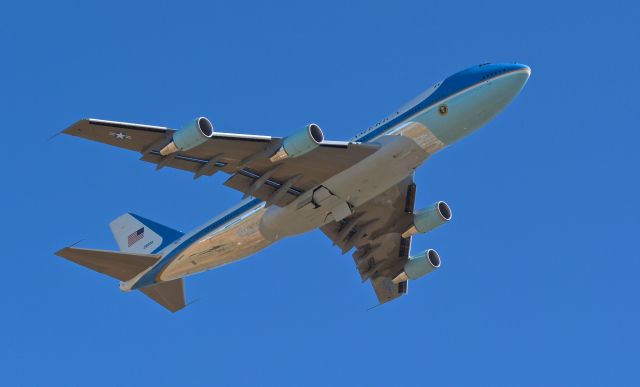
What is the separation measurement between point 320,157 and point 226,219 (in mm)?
7564

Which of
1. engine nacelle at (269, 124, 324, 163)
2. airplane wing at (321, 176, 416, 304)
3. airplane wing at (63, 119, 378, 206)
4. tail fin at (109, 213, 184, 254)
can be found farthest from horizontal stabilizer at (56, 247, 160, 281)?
engine nacelle at (269, 124, 324, 163)

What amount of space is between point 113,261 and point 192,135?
13449 mm

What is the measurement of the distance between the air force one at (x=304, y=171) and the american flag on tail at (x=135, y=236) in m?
3.07

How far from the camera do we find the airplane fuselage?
155 ft

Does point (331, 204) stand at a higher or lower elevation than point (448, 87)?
lower

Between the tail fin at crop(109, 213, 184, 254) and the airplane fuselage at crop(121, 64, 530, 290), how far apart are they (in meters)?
5.84

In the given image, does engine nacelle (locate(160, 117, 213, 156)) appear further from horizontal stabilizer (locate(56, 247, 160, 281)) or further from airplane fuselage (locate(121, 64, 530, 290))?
horizontal stabilizer (locate(56, 247, 160, 281))

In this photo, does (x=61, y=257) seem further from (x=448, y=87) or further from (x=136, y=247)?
A: (x=448, y=87)

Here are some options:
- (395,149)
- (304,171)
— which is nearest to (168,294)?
(304,171)

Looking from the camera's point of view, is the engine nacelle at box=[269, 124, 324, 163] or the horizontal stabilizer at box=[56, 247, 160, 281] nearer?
the engine nacelle at box=[269, 124, 324, 163]

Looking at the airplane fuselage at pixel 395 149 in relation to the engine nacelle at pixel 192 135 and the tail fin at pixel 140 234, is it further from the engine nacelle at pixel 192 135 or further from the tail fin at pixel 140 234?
the engine nacelle at pixel 192 135

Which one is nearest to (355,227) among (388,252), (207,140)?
(388,252)

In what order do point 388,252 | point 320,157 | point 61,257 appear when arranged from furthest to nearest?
point 388,252, point 61,257, point 320,157

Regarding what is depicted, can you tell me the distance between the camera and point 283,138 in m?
46.3
